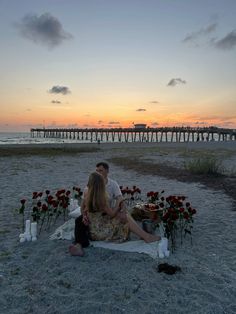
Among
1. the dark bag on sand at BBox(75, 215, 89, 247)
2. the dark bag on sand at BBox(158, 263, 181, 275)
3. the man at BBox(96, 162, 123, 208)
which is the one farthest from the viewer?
the man at BBox(96, 162, 123, 208)

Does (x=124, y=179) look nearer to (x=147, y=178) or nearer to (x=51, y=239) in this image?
(x=147, y=178)

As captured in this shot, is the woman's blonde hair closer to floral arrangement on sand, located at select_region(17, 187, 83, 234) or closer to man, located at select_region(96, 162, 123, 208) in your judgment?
man, located at select_region(96, 162, 123, 208)

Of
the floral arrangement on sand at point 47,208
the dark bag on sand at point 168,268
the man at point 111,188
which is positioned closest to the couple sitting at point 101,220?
the man at point 111,188

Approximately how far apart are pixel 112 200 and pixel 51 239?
126cm

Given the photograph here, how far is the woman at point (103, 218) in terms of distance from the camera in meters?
4.96

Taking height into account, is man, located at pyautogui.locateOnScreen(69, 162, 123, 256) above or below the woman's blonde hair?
below

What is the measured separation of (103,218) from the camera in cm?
513

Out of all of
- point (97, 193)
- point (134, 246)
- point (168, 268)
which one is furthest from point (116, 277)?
point (97, 193)

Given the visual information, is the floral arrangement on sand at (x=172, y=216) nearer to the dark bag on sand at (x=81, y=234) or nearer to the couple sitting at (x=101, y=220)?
the couple sitting at (x=101, y=220)

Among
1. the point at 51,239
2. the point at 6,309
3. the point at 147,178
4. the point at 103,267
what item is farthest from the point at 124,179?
the point at 6,309

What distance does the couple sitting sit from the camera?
195 inches

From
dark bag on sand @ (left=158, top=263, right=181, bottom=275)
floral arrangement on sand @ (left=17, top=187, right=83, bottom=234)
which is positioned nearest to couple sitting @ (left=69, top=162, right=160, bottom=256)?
dark bag on sand @ (left=158, top=263, right=181, bottom=275)

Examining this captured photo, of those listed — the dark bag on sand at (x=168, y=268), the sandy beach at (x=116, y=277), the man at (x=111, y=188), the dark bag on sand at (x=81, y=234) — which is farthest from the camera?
the man at (x=111, y=188)

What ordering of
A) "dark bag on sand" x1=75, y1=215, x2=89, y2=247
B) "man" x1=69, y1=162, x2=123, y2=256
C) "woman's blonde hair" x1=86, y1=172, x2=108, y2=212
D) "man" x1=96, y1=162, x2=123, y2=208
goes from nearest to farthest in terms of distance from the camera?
"man" x1=69, y1=162, x2=123, y2=256 → "woman's blonde hair" x1=86, y1=172, x2=108, y2=212 → "dark bag on sand" x1=75, y1=215, x2=89, y2=247 → "man" x1=96, y1=162, x2=123, y2=208
